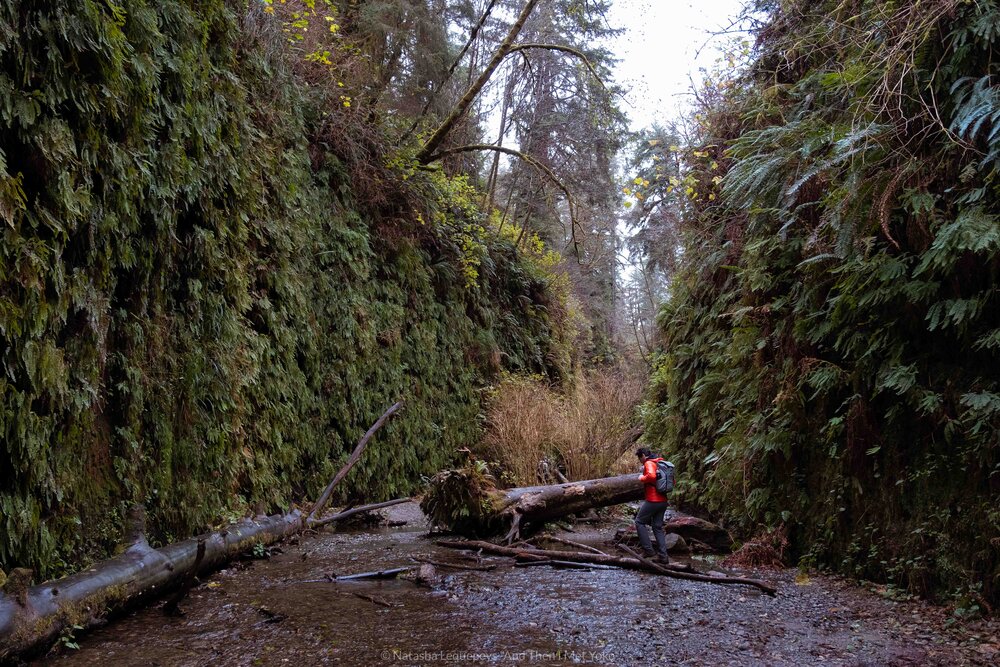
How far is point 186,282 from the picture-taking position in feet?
20.2

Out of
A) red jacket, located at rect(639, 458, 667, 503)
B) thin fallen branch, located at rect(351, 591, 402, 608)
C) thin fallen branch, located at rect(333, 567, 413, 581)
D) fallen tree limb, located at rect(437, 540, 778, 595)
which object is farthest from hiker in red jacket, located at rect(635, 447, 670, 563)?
thin fallen branch, located at rect(351, 591, 402, 608)

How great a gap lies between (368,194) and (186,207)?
17.2 ft

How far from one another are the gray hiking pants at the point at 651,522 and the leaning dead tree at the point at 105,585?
12.9 feet

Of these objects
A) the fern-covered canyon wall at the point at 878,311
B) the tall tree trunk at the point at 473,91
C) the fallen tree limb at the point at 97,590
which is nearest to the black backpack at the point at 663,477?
the fern-covered canyon wall at the point at 878,311

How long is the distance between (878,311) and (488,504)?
473cm

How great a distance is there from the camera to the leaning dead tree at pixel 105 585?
333 centimetres

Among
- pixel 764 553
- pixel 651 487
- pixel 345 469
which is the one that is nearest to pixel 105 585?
pixel 345 469

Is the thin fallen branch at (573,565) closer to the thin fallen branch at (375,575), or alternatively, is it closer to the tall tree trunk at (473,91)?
the thin fallen branch at (375,575)

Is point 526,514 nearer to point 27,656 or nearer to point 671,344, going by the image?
point 671,344

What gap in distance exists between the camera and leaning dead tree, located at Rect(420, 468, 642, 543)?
8.04 metres

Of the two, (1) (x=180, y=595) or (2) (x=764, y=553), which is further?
(2) (x=764, y=553)

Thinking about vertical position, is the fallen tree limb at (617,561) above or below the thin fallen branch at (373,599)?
below

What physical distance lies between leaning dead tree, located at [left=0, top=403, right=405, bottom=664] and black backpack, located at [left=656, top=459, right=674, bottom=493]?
163 inches

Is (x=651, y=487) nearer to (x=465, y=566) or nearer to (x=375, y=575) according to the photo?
(x=465, y=566)
